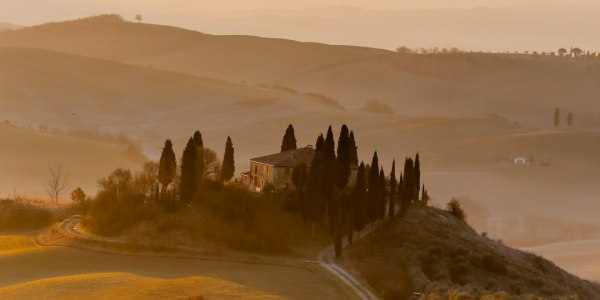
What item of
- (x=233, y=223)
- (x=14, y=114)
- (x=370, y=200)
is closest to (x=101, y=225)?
(x=233, y=223)

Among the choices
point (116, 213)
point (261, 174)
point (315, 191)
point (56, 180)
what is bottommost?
point (116, 213)

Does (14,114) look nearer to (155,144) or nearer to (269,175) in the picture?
(155,144)

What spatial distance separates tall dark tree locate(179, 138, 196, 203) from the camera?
65.9 meters

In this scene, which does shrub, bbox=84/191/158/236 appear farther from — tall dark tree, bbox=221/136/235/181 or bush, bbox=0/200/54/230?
tall dark tree, bbox=221/136/235/181

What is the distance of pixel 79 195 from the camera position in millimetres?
79312

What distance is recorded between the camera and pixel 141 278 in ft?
167

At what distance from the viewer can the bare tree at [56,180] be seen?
Result: 111 metres

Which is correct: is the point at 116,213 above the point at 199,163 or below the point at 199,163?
below

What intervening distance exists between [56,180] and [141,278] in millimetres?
70344

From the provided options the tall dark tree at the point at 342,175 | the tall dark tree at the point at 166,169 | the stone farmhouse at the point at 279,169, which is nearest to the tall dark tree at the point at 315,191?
the tall dark tree at the point at 342,175

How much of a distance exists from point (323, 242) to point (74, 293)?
2222 centimetres

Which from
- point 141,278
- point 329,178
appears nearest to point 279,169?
point 329,178

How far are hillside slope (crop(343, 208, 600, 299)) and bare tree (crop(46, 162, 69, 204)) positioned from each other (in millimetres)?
56284

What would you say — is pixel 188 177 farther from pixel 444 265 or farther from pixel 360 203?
pixel 444 265
